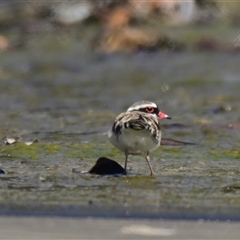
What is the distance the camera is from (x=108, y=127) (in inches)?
361

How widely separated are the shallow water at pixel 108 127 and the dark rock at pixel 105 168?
7 cm

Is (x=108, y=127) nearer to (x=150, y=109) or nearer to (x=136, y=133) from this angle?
(x=150, y=109)

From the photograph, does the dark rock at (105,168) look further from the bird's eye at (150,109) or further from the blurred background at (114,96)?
the bird's eye at (150,109)

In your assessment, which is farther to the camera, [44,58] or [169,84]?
[44,58]

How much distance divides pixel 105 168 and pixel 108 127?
2.23 m

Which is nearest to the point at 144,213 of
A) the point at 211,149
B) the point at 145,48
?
the point at 211,149

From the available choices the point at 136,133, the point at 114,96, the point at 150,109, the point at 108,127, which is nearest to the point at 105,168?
the point at 136,133

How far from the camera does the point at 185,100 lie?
10.8 m

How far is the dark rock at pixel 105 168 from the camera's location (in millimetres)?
6945

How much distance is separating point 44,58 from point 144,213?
8.50 metres

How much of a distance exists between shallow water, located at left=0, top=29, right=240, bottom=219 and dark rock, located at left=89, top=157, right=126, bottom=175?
72 mm

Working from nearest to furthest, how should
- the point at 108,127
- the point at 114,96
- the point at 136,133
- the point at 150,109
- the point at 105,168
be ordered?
the point at 105,168
the point at 136,133
the point at 150,109
the point at 108,127
the point at 114,96

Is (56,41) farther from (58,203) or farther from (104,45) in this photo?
(58,203)

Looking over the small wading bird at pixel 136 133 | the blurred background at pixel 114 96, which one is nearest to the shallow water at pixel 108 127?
the blurred background at pixel 114 96
